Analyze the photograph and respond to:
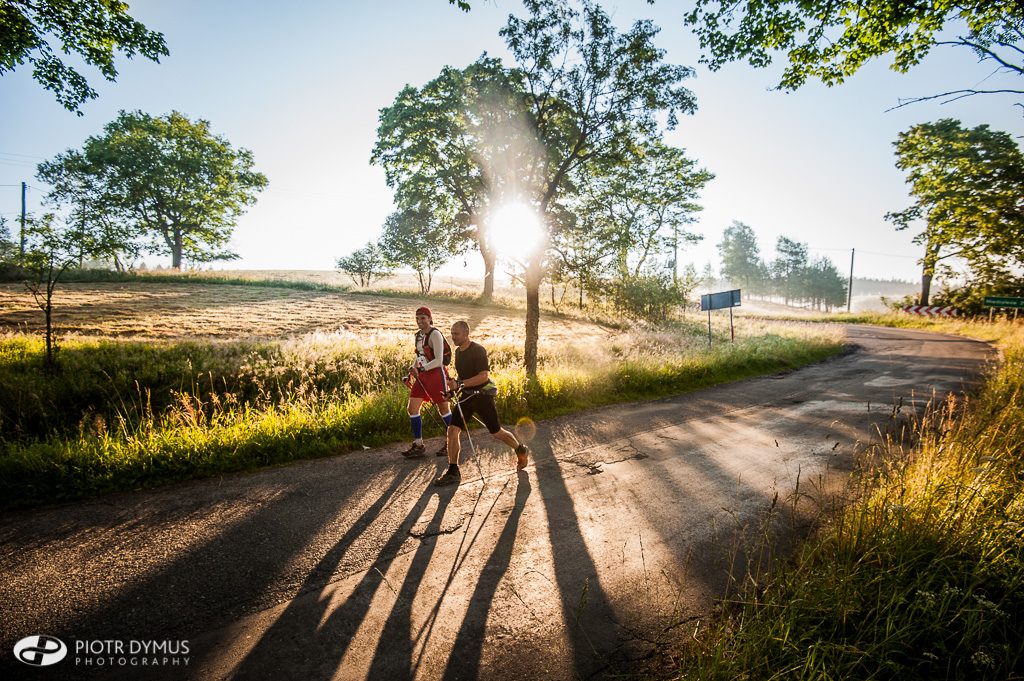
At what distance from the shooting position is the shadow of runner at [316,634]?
8.47 ft

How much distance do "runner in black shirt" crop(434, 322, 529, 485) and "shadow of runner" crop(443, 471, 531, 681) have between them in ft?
4.39

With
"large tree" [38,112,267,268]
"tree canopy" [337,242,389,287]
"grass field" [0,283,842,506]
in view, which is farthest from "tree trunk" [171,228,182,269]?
"grass field" [0,283,842,506]

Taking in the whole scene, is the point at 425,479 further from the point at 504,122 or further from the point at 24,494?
the point at 504,122

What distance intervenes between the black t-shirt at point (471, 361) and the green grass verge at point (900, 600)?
3.81 metres

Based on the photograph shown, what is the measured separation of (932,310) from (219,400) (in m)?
47.5

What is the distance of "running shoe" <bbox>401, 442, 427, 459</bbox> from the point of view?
21.0 ft

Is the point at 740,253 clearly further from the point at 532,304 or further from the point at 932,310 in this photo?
the point at 532,304

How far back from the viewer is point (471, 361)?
576 centimetres

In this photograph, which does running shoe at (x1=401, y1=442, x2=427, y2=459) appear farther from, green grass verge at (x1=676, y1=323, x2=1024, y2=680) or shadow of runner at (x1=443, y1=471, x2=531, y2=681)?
green grass verge at (x1=676, y1=323, x2=1024, y2=680)

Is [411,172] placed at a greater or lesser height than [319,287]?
greater

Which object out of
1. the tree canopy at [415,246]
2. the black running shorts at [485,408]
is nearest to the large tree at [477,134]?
the black running shorts at [485,408]

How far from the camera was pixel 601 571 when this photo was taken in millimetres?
3523

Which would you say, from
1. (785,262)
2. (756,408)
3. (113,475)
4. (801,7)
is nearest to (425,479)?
(113,475)

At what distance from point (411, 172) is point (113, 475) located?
2196 centimetres
